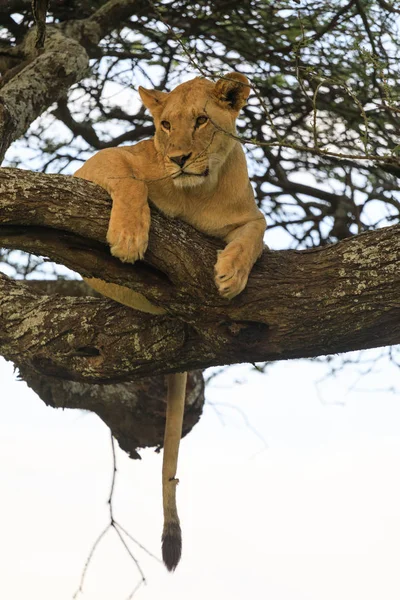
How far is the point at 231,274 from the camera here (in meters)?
3.44

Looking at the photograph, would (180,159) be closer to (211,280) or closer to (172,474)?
(211,280)

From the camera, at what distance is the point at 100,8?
621cm

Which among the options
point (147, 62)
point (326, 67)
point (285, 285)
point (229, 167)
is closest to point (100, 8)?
point (147, 62)

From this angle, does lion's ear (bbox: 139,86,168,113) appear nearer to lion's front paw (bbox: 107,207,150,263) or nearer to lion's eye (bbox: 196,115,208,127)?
lion's eye (bbox: 196,115,208,127)

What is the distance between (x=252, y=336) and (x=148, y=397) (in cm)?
244

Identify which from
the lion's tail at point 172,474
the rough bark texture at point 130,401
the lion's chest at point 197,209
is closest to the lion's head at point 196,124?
the lion's chest at point 197,209

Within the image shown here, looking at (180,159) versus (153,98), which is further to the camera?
(153,98)

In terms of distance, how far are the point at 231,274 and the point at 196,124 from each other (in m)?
0.83

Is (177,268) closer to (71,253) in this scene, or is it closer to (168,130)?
(71,253)

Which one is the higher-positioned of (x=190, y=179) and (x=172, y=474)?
(x=190, y=179)

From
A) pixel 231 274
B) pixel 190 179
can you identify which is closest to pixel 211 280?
pixel 231 274

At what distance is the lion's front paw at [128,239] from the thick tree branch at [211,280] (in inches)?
3.0

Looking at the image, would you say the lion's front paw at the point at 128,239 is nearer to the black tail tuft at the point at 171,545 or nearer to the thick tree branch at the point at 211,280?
the thick tree branch at the point at 211,280

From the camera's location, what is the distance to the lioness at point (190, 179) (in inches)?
135
